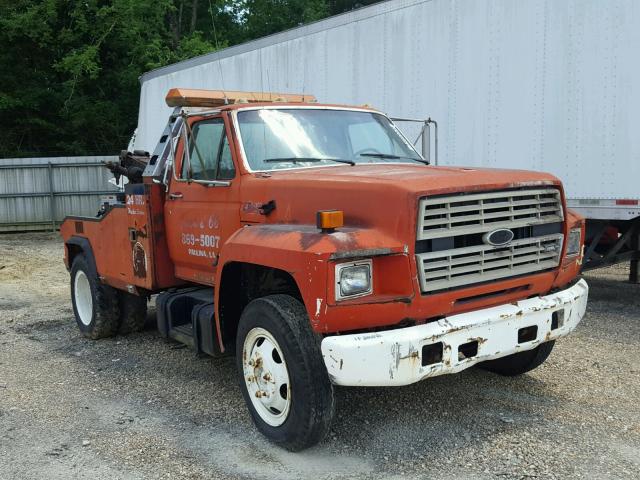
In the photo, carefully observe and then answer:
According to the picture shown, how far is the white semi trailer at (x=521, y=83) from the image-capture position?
22.3 feet

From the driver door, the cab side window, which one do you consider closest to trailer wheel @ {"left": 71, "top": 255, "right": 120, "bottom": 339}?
the driver door

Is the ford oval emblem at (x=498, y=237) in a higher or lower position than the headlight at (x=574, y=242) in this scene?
higher

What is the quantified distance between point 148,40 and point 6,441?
25.2 m

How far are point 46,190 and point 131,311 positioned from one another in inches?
566

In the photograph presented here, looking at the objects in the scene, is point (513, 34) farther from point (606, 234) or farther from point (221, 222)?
point (221, 222)

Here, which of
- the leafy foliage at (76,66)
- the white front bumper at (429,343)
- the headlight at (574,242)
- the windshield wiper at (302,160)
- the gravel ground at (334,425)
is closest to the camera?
the white front bumper at (429,343)

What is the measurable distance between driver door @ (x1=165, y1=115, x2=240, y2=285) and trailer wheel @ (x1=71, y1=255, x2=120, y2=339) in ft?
4.79

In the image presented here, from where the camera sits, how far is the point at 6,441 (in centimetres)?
417

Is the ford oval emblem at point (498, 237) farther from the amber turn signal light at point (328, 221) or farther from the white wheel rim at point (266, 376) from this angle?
the white wheel rim at point (266, 376)

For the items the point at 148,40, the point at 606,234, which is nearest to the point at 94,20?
the point at 148,40

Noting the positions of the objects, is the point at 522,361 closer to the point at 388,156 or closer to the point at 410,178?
the point at 388,156

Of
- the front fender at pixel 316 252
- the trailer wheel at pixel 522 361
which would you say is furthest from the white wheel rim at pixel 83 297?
the trailer wheel at pixel 522 361

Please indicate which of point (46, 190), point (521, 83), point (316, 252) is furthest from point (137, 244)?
point (46, 190)

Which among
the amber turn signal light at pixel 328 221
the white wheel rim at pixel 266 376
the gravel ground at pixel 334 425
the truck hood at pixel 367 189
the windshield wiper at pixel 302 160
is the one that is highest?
the windshield wiper at pixel 302 160
